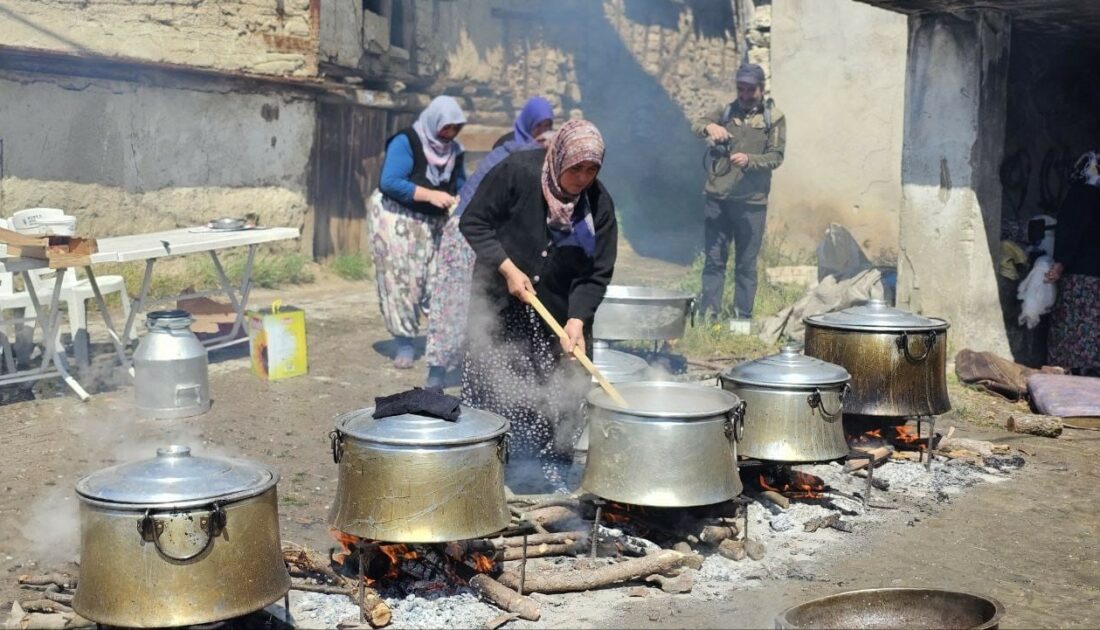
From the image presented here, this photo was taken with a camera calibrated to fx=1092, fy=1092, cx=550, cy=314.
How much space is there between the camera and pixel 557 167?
487cm

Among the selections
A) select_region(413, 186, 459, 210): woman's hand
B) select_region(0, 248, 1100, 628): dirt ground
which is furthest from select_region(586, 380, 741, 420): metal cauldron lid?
select_region(413, 186, 459, 210): woman's hand

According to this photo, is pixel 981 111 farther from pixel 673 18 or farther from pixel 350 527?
pixel 673 18

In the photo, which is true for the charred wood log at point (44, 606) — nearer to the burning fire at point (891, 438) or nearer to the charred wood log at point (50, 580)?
the charred wood log at point (50, 580)

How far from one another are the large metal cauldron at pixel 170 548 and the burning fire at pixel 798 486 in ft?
9.38

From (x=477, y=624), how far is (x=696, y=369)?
179 inches

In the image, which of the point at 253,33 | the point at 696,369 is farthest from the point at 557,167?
the point at 253,33

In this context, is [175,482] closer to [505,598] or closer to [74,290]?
[505,598]

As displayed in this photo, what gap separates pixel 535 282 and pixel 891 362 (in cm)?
215

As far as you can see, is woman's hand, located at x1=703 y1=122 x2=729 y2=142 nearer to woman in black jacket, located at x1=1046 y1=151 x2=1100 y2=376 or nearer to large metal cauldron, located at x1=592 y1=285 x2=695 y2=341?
woman in black jacket, located at x1=1046 y1=151 x2=1100 y2=376

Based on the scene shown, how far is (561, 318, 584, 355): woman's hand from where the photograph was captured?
4.84m

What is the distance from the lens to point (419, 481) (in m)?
3.85

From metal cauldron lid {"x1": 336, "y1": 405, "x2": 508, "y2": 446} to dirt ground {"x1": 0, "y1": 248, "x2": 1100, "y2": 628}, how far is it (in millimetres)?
737

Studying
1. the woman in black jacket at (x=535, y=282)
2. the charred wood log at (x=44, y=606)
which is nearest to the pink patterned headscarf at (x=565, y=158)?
the woman in black jacket at (x=535, y=282)

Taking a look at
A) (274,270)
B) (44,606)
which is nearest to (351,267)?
(274,270)
